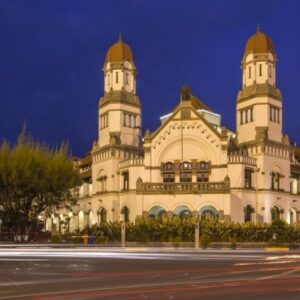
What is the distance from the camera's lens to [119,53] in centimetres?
7875

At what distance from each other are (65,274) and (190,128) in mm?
48152

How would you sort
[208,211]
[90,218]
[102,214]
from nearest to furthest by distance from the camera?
1. [208,211]
2. [102,214]
3. [90,218]

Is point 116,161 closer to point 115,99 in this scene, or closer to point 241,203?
point 115,99

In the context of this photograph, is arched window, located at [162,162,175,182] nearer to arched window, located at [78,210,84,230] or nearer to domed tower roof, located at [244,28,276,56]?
domed tower roof, located at [244,28,276,56]

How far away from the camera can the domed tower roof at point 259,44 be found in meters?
73.9

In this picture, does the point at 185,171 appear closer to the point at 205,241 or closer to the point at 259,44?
the point at 259,44

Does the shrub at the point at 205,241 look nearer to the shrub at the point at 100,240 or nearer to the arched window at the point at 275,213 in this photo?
the shrub at the point at 100,240

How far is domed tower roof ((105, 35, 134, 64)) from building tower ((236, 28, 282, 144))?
13665 mm

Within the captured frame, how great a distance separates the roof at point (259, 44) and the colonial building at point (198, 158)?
4.3 inches

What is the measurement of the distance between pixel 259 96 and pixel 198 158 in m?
9.54

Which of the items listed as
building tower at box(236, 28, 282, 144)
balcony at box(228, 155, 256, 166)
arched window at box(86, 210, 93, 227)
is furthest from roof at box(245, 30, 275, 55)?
arched window at box(86, 210, 93, 227)

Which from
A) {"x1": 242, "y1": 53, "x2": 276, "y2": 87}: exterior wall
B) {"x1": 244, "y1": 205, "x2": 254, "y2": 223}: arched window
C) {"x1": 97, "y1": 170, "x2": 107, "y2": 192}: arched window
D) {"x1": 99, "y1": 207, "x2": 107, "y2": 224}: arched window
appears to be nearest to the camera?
{"x1": 244, "y1": 205, "x2": 254, "y2": 223}: arched window

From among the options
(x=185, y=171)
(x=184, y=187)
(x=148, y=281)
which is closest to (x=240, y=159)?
(x=185, y=171)

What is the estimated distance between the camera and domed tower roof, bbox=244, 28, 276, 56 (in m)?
73.9
